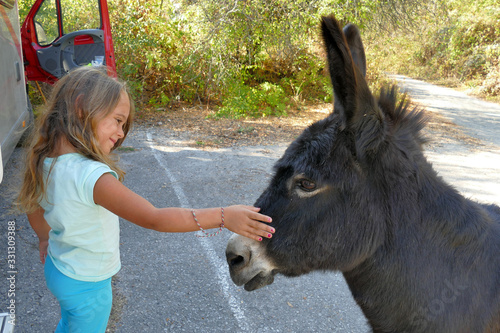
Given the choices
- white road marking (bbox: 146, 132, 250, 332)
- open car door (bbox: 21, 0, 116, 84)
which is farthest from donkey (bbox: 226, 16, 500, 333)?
open car door (bbox: 21, 0, 116, 84)

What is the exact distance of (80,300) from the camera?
1852 millimetres

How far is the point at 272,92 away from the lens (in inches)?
463

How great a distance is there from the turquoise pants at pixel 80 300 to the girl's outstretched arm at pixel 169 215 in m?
0.55

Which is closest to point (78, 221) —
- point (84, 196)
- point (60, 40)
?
point (84, 196)

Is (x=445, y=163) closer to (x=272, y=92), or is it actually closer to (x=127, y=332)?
(x=272, y=92)

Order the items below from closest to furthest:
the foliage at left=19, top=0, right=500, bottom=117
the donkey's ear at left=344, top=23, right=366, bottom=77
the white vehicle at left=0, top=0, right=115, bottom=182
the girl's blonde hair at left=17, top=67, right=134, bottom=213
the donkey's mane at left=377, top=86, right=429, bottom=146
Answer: the donkey's mane at left=377, top=86, right=429, bottom=146 < the girl's blonde hair at left=17, top=67, right=134, bottom=213 < the donkey's ear at left=344, top=23, right=366, bottom=77 < the white vehicle at left=0, top=0, right=115, bottom=182 < the foliage at left=19, top=0, right=500, bottom=117

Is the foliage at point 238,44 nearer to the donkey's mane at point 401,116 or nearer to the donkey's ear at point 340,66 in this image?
the donkey's mane at point 401,116

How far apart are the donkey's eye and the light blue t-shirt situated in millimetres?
953

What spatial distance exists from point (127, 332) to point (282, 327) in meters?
1.32

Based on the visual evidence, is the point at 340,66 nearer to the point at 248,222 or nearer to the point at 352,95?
the point at 352,95

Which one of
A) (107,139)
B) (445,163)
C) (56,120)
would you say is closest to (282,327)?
(107,139)

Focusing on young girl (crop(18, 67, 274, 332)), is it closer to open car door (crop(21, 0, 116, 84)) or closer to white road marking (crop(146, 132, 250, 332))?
white road marking (crop(146, 132, 250, 332))

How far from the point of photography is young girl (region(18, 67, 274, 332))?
1.65 metres

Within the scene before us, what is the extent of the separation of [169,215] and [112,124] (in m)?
0.65
